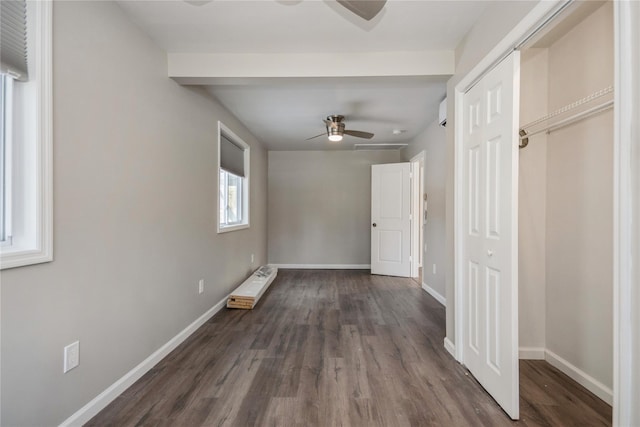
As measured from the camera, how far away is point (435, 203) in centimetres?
392

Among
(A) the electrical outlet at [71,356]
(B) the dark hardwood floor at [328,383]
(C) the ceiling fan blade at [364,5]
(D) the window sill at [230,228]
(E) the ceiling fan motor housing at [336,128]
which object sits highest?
(E) the ceiling fan motor housing at [336,128]

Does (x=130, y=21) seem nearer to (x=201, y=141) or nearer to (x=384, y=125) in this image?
(x=201, y=141)

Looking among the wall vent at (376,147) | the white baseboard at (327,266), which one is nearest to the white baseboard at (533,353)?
the white baseboard at (327,266)

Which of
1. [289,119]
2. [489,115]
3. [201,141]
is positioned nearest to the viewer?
[489,115]

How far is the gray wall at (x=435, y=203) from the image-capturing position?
364cm

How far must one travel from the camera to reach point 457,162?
2.13 metres

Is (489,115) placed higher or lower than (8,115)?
higher

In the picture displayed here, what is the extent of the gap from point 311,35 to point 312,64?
249mm

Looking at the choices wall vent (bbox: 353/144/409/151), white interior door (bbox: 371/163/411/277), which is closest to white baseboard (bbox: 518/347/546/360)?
white interior door (bbox: 371/163/411/277)

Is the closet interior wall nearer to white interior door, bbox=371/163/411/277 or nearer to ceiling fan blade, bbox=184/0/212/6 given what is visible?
ceiling fan blade, bbox=184/0/212/6

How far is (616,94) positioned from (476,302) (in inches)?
53.9

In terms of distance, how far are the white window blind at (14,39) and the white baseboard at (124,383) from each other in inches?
65.8

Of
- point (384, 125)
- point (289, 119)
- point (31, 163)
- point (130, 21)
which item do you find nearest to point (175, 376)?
point (31, 163)

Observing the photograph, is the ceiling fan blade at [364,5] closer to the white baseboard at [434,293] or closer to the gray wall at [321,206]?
the white baseboard at [434,293]
